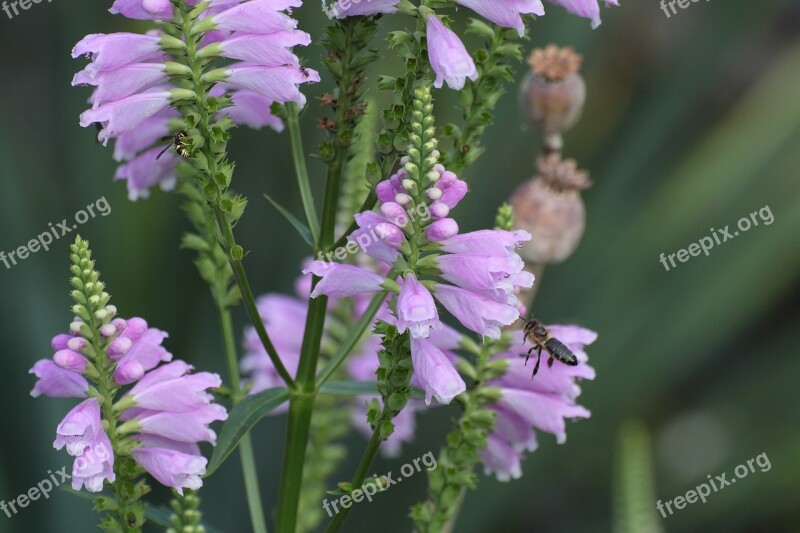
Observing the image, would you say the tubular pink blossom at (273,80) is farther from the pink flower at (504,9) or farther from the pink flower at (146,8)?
the pink flower at (504,9)

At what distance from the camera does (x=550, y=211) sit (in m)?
1.76

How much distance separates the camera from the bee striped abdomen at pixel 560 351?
1428mm

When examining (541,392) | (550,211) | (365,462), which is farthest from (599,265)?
(365,462)

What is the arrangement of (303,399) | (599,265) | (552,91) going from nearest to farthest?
1. (303,399)
2. (552,91)
3. (599,265)

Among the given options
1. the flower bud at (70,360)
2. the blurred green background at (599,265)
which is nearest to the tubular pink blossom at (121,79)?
the flower bud at (70,360)

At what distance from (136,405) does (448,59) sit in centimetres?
56

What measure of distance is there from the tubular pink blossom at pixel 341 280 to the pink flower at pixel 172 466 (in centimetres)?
25

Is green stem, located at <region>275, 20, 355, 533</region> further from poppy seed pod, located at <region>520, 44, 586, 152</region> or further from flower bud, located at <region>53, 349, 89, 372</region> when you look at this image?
poppy seed pod, located at <region>520, 44, 586, 152</region>

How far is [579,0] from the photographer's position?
132 cm

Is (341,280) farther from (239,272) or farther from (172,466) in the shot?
(172,466)

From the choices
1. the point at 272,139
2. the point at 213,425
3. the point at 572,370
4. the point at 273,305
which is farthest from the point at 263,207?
the point at 572,370

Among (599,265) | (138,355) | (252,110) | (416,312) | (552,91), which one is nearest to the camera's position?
(416,312)

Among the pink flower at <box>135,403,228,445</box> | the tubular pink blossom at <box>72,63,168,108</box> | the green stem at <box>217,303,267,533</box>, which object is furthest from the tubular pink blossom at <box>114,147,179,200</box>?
the pink flower at <box>135,403,228,445</box>

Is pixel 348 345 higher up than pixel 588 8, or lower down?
lower down
